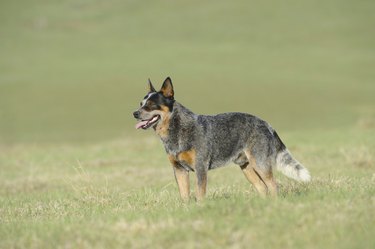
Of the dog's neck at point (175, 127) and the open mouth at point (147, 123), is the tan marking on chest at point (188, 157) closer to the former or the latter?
the dog's neck at point (175, 127)

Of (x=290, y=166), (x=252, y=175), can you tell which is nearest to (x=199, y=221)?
(x=252, y=175)

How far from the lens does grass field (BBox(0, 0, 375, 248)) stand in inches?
289

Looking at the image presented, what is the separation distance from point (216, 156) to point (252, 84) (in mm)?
38090

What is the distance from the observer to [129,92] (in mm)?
45781

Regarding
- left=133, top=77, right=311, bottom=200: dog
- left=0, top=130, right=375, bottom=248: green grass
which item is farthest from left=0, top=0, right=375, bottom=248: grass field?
left=133, top=77, right=311, bottom=200: dog

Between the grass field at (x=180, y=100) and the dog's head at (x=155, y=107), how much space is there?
Answer: 4.21 ft

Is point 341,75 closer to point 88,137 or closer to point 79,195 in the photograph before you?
point 88,137

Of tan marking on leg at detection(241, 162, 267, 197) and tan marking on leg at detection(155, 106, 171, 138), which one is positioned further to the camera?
tan marking on leg at detection(241, 162, 267, 197)

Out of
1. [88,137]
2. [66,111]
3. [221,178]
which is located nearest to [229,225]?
[221,178]

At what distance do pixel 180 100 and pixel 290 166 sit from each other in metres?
32.0

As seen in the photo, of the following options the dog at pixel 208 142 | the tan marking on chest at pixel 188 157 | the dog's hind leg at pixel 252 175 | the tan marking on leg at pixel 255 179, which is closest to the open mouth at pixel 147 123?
the dog at pixel 208 142

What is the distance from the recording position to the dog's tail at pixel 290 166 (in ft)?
35.1

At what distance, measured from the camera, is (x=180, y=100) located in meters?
42.8

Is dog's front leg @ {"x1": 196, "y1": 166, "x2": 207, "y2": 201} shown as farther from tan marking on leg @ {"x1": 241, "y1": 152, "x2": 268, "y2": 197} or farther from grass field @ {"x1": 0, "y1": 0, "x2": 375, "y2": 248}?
tan marking on leg @ {"x1": 241, "y1": 152, "x2": 268, "y2": 197}
